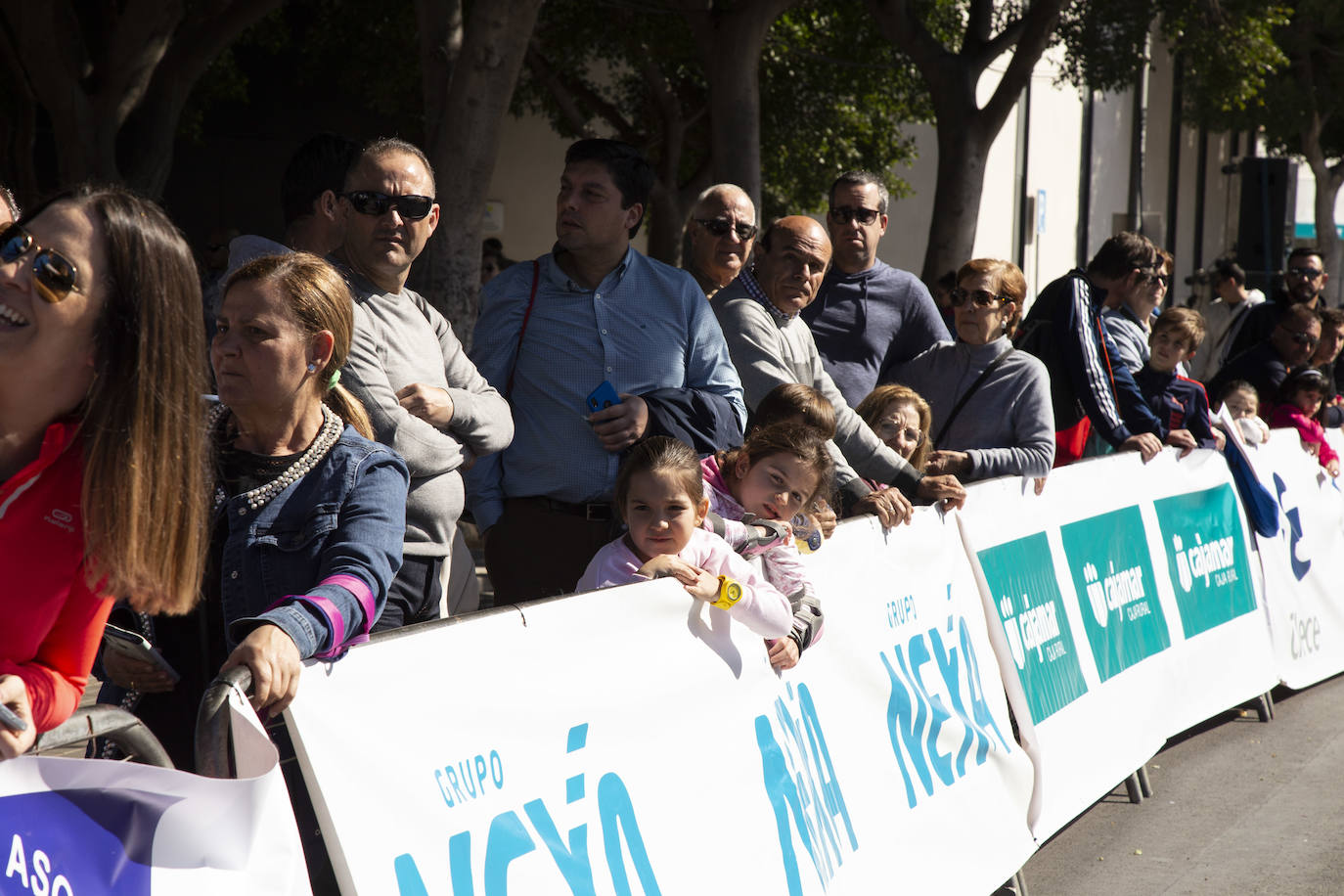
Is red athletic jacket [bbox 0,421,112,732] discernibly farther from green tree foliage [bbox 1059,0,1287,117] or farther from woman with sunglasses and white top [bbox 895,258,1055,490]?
green tree foliage [bbox 1059,0,1287,117]

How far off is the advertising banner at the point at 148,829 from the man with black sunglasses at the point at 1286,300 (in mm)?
8857

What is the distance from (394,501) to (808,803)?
143cm

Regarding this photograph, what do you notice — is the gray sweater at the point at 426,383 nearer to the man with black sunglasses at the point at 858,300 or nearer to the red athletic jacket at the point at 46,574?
the red athletic jacket at the point at 46,574

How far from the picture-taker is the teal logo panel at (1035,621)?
4594mm

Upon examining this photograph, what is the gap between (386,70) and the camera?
1831cm

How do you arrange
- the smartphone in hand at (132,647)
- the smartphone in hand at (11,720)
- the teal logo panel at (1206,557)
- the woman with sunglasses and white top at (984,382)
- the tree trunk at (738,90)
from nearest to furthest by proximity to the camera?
1. the smartphone in hand at (11,720)
2. the smartphone in hand at (132,647)
3. the woman with sunglasses and white top at (984,382)
4. the teal logo panel at (1206,557)
5. the tree trunk at (738,90)

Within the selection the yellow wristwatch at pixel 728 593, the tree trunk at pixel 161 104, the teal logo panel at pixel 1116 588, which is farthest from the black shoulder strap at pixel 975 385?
the tree trunk at pixel 161 104

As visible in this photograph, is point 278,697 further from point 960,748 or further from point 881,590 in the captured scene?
point 960,748

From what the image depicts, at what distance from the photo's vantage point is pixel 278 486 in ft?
8.07

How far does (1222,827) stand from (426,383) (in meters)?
3.32

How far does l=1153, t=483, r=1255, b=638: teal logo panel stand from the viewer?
5891 mm

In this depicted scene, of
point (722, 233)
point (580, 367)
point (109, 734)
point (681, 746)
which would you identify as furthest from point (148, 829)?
point (722, 233)

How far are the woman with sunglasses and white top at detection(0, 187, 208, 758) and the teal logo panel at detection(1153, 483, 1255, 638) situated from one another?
4.78 metres

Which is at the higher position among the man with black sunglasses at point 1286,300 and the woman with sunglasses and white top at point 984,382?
the man with black sunglasses at point 1286,300
